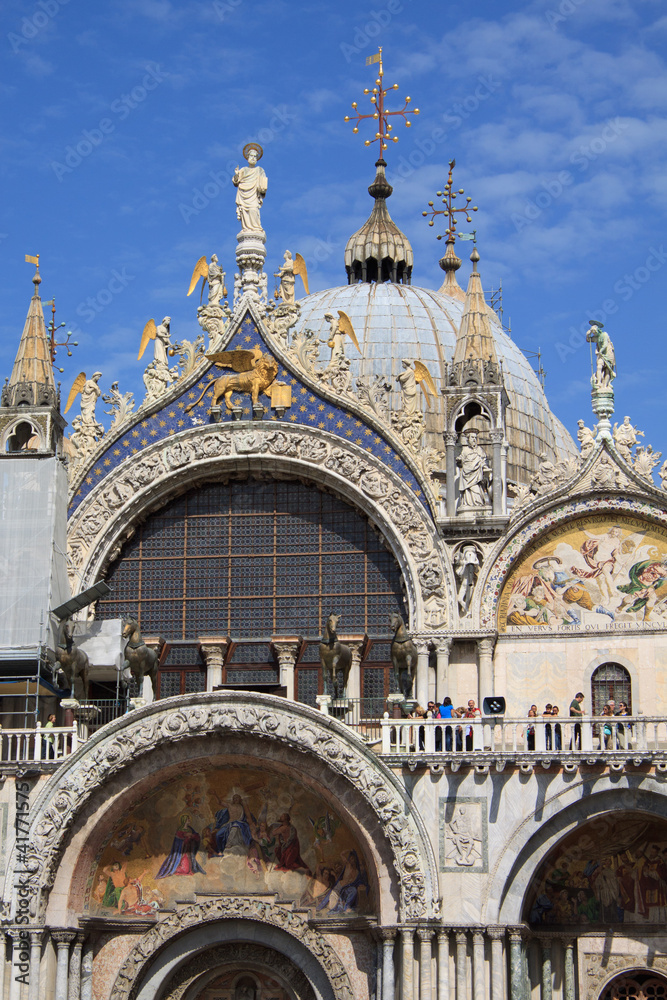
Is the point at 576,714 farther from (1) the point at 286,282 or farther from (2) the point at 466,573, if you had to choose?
(1) the point at 286,282

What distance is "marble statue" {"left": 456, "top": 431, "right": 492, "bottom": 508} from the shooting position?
33156 mm

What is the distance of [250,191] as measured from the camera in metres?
36.4

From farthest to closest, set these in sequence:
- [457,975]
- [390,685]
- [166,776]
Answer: [390,685], [166,776], [457,975]

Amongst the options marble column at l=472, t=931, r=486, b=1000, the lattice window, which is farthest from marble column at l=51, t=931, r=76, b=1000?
marble column at l=472, t=931, r=486, b=1000

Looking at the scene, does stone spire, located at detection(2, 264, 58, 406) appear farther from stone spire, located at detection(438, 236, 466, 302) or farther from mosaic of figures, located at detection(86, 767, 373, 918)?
stone spire, located at detection(438, 236, 466, 302)

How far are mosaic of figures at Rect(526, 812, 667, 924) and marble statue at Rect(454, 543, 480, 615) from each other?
496 centimetres

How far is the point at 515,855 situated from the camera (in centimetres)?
2908

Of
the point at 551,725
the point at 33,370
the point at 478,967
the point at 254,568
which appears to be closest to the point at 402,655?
the point at 551,725

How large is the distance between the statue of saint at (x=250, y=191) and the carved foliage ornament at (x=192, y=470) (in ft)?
15.1

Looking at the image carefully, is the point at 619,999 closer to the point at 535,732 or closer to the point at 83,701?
the point at 535,732

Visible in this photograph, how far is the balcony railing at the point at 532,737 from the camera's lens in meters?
29.3

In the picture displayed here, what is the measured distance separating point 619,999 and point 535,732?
5066 millimetres

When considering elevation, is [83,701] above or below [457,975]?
above

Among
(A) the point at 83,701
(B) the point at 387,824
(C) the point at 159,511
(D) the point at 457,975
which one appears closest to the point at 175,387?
(C) the point at 159,511
